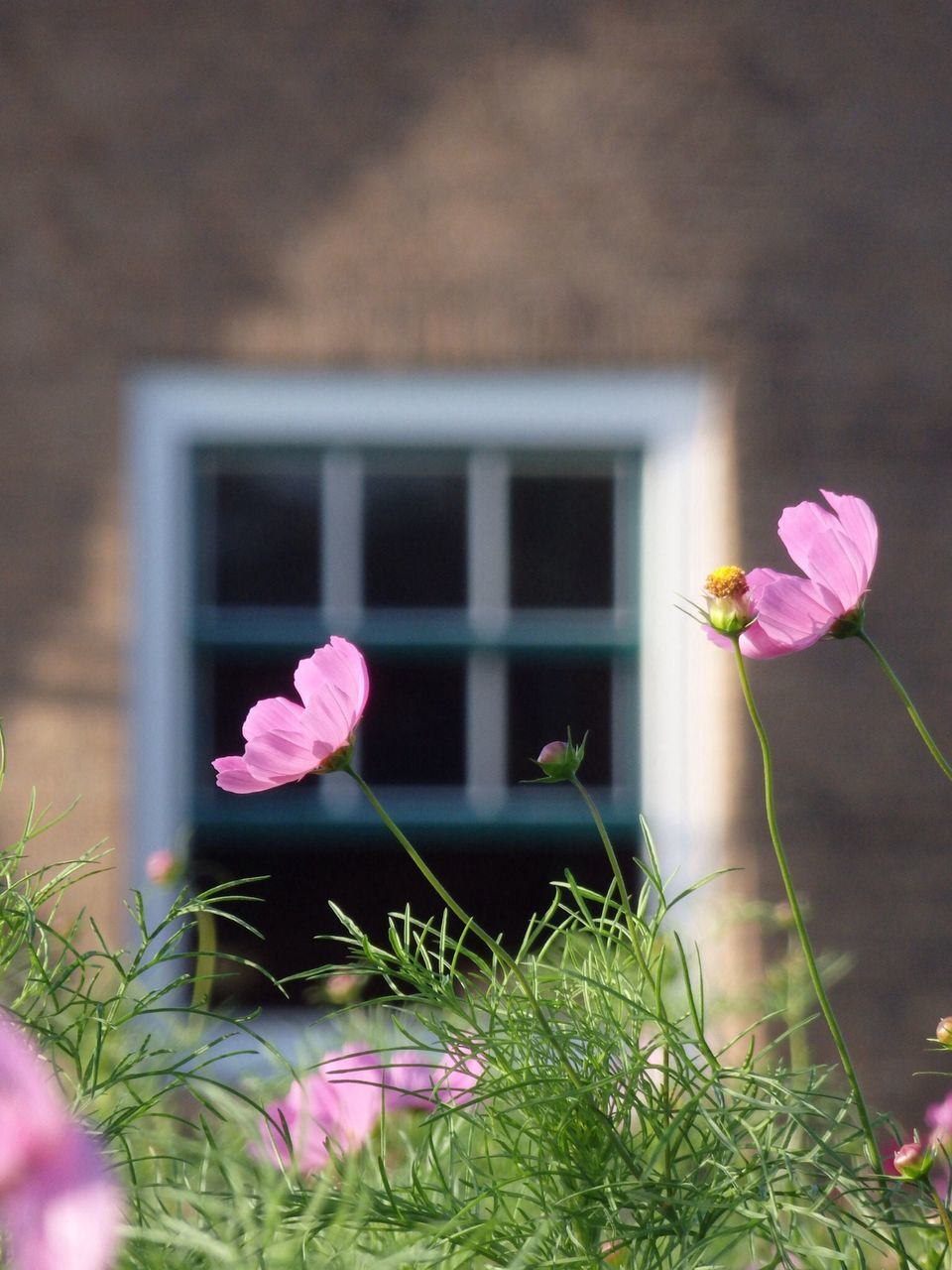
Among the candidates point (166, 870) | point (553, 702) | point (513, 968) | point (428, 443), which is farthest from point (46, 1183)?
point (553, 702)

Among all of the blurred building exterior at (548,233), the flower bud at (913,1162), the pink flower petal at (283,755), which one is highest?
the blurred building exterior at (548,233)

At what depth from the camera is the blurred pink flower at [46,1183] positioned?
7.4 inches

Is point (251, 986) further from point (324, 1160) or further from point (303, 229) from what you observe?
point (324, 1160)

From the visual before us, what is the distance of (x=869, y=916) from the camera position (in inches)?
129

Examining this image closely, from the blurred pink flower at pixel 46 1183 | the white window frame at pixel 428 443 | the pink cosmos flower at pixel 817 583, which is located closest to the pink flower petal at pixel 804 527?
the pink cosmos flower at pixel 817 583

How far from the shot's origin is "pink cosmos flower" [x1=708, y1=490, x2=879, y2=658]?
1.54ft

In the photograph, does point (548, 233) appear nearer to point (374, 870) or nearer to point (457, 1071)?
point (374, 870)

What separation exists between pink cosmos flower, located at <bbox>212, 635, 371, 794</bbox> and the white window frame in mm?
2869

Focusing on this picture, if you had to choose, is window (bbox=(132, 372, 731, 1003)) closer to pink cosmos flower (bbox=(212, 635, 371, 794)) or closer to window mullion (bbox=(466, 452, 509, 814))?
window mullion (bbox=(466, 452, 509, 814))

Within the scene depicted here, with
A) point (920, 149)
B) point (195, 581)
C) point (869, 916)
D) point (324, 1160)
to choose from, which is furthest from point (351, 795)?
point (324, 1160)

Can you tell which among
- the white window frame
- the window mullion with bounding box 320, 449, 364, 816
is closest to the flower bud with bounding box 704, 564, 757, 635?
the white window frame

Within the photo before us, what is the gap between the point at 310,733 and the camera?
46cm

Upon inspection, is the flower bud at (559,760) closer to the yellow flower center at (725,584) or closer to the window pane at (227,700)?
the yellow flower center at (725,584)

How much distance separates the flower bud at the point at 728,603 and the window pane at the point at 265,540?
3.16m
